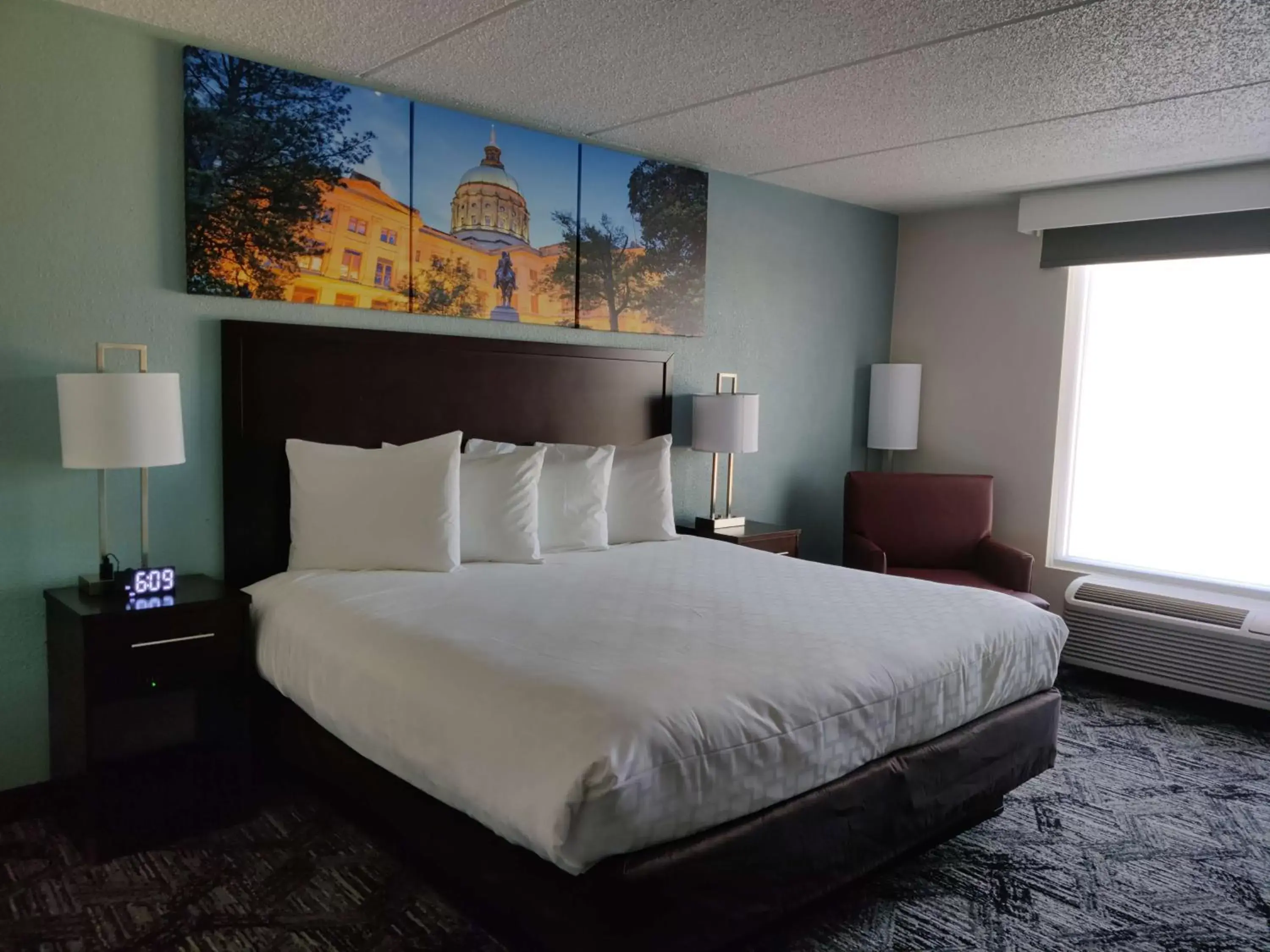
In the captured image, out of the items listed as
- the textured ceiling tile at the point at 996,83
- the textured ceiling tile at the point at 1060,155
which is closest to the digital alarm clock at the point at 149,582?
the textured ceiling tile at the point at 996,83

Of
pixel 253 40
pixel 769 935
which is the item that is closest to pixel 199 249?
pixel 253 40

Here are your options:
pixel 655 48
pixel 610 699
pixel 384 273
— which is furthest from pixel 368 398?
pixel 610 699

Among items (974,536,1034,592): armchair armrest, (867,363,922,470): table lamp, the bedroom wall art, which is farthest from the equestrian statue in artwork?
(974,536,1034,592): armchair armrest

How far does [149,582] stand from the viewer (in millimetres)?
2809

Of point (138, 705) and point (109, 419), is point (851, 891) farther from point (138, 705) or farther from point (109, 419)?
point (109, 419)

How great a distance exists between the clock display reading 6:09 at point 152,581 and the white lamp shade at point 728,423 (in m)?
2.46

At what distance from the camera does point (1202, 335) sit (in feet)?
15.0

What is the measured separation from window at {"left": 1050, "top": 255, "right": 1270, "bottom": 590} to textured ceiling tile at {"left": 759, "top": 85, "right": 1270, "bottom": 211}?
0.62 m

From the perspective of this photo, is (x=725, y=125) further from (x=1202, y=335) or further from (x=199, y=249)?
(x=1202, y=335)

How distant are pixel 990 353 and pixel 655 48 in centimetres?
314

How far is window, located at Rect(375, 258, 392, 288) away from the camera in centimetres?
345

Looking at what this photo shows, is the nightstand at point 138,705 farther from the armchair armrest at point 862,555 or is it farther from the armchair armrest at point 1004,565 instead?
the armchair armrest at point 1004,565

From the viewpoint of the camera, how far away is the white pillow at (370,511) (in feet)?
10.3

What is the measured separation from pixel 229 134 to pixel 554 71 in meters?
1.13
